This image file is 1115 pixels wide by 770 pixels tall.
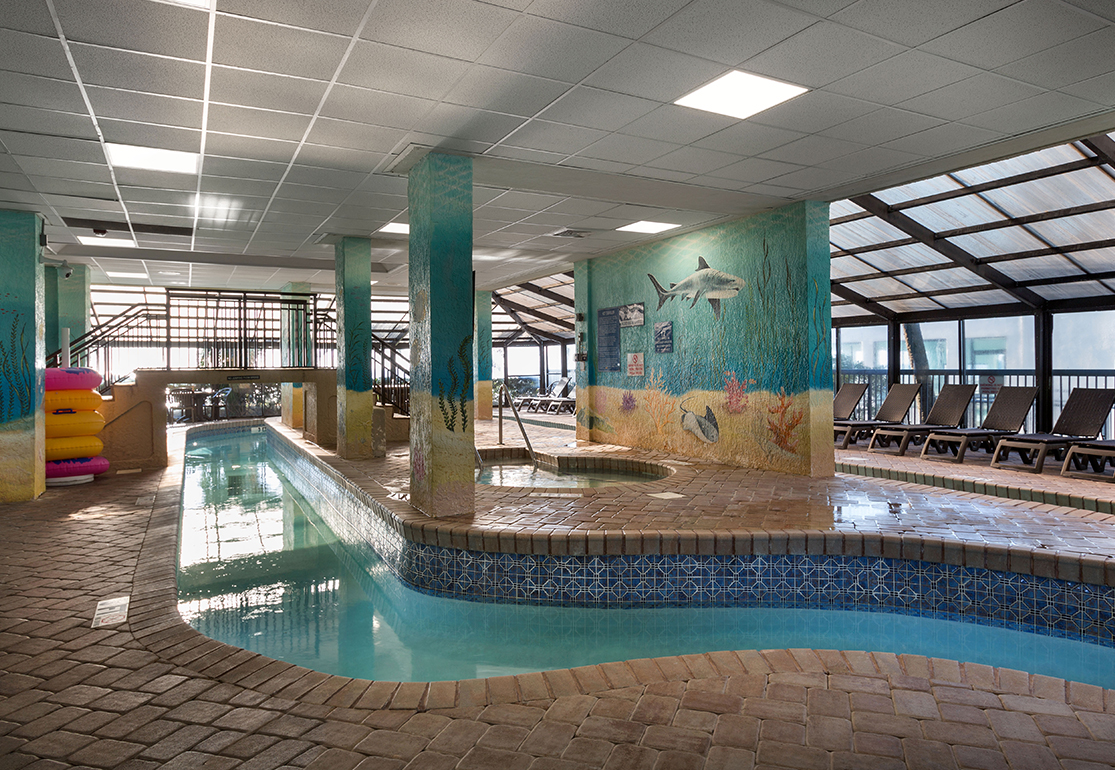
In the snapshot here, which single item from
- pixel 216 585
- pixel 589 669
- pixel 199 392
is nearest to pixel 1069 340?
pixel 589 669

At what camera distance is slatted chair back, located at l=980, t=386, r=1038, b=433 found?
8336 millimetres

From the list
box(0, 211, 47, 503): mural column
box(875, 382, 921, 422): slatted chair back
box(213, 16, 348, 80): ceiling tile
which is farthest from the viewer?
box(875, 382, 921, 422): slatted chair back

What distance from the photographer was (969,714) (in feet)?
8.26

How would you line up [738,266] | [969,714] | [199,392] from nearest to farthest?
[969,714] → [738,266] → [199,392]

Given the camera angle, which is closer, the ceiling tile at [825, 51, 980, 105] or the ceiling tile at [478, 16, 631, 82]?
the ceiling tile at [478, 16, 631, 82]

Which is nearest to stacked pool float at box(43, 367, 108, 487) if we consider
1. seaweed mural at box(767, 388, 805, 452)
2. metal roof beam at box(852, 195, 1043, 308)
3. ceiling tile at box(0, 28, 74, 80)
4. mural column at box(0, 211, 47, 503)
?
mural column at box(0, 211, 47, 503)

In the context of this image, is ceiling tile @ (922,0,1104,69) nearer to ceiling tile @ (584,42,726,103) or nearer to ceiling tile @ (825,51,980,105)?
ceiling tile @ (825,51,980,105)

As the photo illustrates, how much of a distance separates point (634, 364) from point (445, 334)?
5.25 m

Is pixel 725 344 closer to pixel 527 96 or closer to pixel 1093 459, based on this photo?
pixel 1093 459

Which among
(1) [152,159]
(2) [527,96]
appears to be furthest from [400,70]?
A: (1) [152,159]

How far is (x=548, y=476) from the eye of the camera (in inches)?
339

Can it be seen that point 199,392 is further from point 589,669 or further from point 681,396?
point 589,669

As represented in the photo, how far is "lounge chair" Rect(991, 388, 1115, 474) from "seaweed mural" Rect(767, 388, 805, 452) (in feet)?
8.05

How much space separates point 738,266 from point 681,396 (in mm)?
2018
